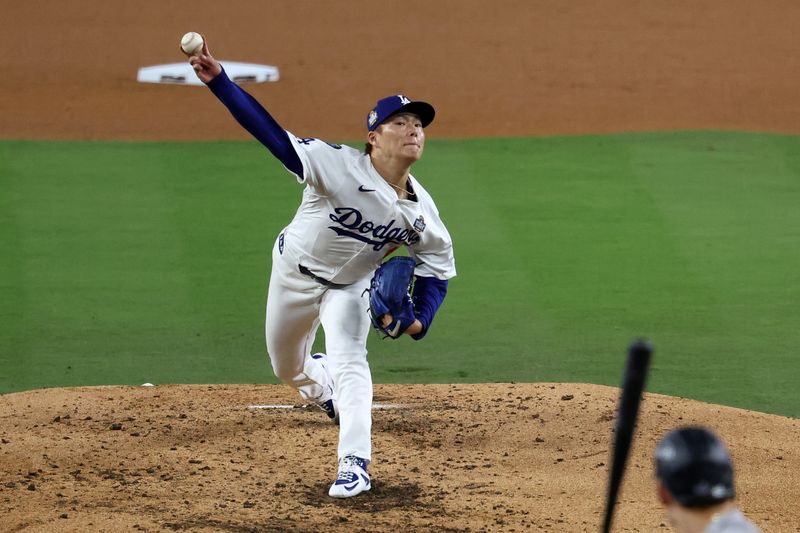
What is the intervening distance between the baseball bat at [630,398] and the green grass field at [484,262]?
4.48m

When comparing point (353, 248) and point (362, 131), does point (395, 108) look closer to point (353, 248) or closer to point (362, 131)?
point (353, 248)

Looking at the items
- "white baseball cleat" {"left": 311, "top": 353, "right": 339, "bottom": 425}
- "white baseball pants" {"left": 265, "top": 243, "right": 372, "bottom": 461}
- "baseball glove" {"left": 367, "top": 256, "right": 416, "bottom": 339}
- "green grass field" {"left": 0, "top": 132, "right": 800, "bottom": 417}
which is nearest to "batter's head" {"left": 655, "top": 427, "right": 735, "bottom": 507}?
"baseball glove" {"left": 367, "top": 256, "right": 416, "bottom": 339}

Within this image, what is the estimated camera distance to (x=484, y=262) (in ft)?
33.5

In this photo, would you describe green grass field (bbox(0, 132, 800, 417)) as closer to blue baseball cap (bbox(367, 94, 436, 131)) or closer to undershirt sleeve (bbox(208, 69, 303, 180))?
blue baseball cap (bbox(367, 94, 436, 131))

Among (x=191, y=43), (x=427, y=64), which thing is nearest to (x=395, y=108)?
(x=191, y=43)

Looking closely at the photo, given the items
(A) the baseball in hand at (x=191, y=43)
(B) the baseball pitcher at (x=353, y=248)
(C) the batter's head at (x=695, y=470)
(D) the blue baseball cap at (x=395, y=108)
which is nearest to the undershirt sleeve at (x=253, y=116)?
(B) the baseball pitcher at (x=353, y=248)

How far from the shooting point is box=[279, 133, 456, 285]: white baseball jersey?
5844mm

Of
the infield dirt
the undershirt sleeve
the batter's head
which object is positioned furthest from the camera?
the infield dirt

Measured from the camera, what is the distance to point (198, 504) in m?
5.56

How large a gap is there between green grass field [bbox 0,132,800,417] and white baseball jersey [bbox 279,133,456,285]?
2100mm

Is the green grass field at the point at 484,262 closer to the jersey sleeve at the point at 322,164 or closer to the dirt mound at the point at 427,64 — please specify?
the dirt mound at the point at 427,64

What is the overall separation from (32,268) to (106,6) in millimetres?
7307

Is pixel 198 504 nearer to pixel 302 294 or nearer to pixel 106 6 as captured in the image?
pixel 302 294

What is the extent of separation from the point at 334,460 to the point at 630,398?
3.41 metres
